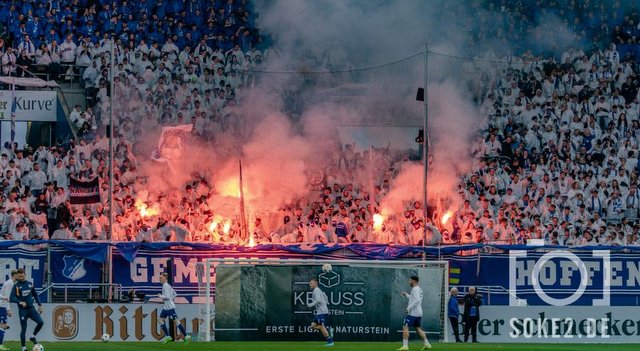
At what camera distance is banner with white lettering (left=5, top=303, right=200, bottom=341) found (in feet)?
101

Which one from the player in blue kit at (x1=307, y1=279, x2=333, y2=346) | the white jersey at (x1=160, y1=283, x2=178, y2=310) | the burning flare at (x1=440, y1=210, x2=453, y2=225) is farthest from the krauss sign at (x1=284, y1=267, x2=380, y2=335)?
the burning flare at (x1=440, y1=210, x2=453, y2=225)

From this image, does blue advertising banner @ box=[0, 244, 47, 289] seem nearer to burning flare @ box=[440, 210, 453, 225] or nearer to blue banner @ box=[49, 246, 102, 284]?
blue banner @ box=[49, 246, 102, 284]

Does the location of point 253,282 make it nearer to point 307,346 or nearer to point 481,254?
point 307,346

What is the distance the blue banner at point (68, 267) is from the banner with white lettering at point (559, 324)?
917 cm

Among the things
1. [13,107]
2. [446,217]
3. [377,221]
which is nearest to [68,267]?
[13,107]

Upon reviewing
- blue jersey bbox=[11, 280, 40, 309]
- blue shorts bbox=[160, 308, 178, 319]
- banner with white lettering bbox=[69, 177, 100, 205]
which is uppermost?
banner with white lettering bbox=[69, 177, 100, 205]

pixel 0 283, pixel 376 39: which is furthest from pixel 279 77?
pixel 0 283

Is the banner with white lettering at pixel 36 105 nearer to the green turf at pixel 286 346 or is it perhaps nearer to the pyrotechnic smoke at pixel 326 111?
the pyrotechnic smoke at pixel 326 111

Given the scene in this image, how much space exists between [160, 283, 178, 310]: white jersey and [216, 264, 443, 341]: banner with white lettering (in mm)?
1765

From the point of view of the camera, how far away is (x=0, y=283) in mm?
30734

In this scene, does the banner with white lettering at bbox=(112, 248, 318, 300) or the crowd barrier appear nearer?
the crowd barrier

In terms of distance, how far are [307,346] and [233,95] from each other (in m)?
11.8

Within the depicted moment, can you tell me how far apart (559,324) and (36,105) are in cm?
1588

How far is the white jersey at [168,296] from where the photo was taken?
96.4 ft
